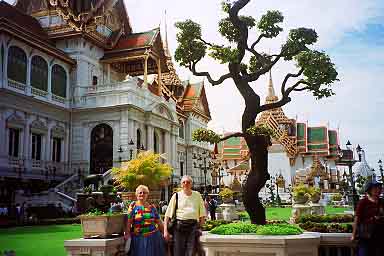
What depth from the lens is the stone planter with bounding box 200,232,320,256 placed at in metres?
6.02

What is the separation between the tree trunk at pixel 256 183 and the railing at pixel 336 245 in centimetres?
164

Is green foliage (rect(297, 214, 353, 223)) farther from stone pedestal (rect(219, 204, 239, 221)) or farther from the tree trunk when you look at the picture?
the tree trunk

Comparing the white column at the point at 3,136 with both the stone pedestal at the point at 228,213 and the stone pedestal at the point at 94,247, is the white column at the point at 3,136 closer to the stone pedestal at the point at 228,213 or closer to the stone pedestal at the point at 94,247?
the stone pedestal at the point at 228,213

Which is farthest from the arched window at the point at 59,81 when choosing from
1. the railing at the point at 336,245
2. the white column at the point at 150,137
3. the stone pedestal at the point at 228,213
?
the railing at the point at 336,245

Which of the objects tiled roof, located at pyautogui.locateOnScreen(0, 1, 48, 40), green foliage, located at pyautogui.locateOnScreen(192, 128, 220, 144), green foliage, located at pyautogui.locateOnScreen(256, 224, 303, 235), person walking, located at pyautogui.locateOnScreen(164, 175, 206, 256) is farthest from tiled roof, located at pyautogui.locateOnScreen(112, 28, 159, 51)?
person walking, located at pyautogui.locateOnScreen(164, 175, 206, 256)

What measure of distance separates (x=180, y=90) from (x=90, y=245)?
5260 cm

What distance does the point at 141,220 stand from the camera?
604 cm

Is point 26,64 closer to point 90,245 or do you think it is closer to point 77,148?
point 77,148

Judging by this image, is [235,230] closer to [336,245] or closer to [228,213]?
[336,245]

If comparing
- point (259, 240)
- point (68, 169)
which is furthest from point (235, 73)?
point (68, 169)

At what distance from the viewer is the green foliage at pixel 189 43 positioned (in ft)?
32.9

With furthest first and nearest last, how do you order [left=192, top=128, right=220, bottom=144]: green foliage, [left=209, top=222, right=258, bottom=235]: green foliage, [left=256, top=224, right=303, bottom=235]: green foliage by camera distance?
[left=192, top=128, right=220, bottom=144]: green foliage < [left=209, top=222, right=258, bottom=235]: green foliage < [left=256, top=224, right=303, bottom=235]: green foliage

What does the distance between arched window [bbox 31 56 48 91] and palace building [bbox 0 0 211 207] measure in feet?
0.24

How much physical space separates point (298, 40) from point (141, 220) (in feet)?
18.7
